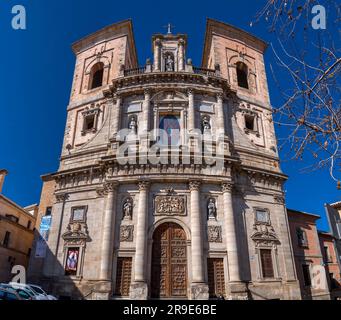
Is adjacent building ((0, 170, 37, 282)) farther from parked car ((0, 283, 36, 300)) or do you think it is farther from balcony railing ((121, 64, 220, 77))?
balcony railing ((121, 64, 220, 77))

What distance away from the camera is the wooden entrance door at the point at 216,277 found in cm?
1541

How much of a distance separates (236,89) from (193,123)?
6.21 metres

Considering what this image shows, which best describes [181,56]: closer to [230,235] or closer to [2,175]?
[230,235]

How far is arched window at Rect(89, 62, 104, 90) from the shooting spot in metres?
24.8

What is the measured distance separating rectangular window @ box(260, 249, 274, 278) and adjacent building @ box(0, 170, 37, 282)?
20.1 meters

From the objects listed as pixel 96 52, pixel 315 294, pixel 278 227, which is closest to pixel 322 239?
pixel 315 294

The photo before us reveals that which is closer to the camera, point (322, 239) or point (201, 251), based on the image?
point (201, 251)

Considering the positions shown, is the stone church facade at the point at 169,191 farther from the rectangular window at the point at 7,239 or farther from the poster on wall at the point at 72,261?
the rectangular window at the point at 7,239

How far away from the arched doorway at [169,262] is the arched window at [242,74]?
15195 mm

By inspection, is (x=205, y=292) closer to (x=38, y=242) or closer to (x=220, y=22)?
(x=38, y=242)
